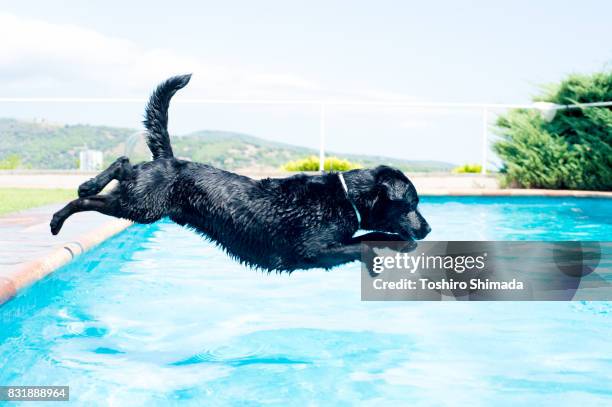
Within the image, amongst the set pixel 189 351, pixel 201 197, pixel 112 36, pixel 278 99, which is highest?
pixel 112 36

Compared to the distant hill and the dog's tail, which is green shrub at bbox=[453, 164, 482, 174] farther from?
the dog's tail

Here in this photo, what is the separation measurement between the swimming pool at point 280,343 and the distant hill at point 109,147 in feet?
22.5

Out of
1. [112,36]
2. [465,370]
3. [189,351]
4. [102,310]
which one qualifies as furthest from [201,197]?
[112,36]

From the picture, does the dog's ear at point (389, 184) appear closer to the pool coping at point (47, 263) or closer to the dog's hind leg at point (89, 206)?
the dog's hind leg at point (89, 206)

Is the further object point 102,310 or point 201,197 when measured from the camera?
point 102,310

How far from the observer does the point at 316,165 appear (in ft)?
37.2

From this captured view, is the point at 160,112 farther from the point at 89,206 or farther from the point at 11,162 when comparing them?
the point at 11,162

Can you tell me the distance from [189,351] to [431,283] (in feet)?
5.46

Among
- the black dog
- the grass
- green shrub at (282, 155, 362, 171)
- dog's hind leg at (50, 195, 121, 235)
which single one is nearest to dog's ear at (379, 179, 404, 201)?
the black dog

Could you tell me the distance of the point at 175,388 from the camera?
2553mm

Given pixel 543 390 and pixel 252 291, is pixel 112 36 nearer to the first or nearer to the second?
pixel 252 291

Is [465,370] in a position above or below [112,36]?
below

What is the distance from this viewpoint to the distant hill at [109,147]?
447 inches

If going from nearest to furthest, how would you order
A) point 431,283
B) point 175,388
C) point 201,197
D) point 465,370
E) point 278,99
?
point 175,388, point 465,370, point 201,197, point 431,283, point 278,99
